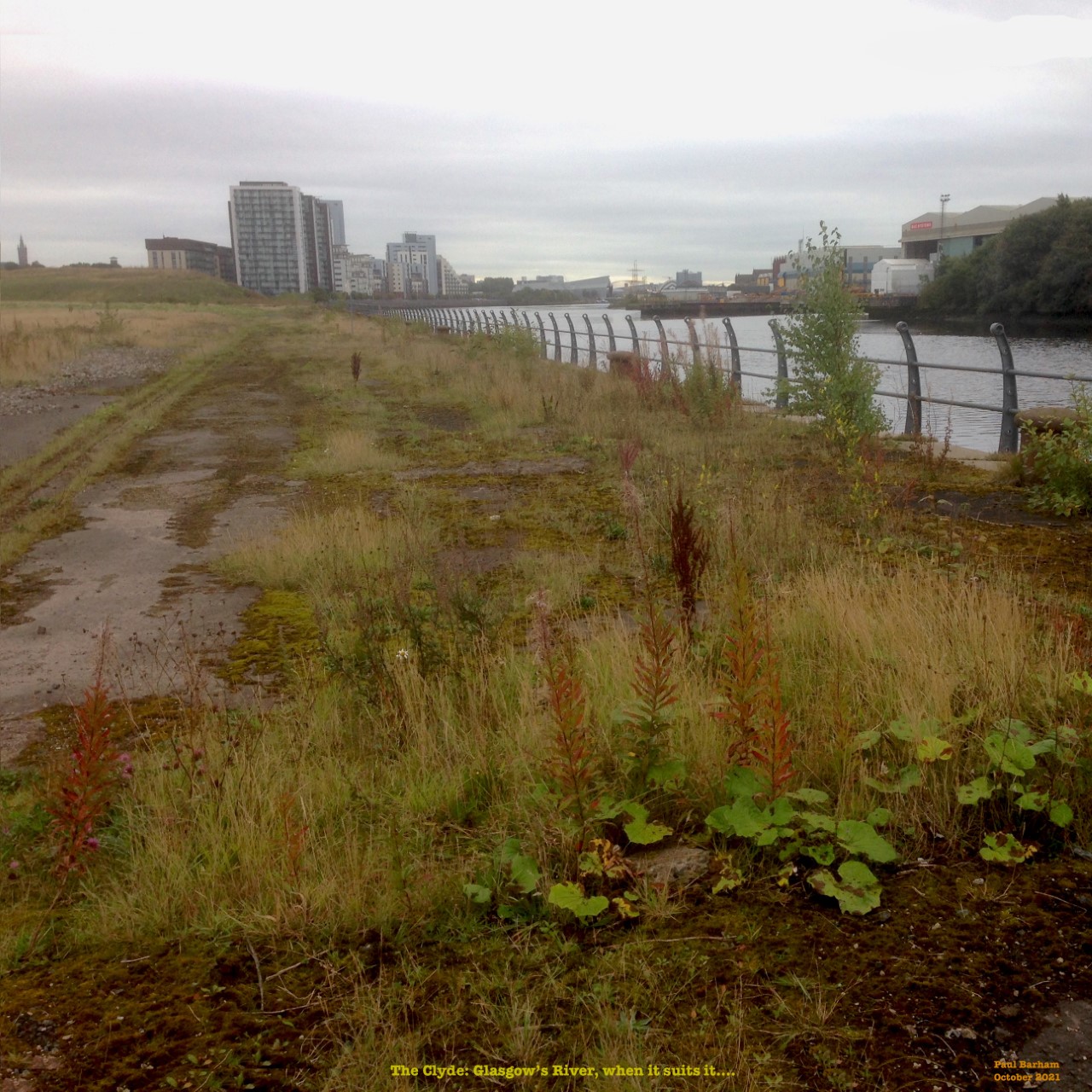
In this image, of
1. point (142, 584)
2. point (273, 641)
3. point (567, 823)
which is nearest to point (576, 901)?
point (567, 823)

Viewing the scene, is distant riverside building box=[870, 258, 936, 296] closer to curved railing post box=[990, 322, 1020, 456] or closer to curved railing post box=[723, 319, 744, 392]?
curved railing post box=[723, 319, 744, 392]

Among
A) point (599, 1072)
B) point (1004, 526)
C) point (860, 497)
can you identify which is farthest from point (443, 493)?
point (599, 1072)

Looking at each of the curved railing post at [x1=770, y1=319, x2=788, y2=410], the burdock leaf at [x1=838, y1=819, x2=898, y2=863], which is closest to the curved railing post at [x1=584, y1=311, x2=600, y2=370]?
the curved railing post at [x1=770, y1=319, x2=788, y2=410]

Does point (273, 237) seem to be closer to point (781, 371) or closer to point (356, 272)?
point (356, 272)

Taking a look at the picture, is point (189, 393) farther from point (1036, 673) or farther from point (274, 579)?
point (1036, 673)

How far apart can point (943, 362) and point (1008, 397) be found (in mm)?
7520

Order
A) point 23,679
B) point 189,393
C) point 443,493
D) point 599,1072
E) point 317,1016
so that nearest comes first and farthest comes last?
point 599,1072 → point 317,1016 → point 23,679 → point 443,493 → point 189,393

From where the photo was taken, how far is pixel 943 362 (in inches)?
694

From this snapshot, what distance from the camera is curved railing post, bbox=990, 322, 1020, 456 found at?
10.2m

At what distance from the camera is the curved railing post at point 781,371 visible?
11.6 meters

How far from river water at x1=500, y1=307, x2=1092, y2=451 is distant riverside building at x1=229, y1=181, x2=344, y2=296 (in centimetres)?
15568

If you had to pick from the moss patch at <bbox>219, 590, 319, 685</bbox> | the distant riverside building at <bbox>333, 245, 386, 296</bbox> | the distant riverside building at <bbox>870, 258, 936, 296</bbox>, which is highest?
the distant riverside building at <bbox>333, 245, 386, 296</bbox>

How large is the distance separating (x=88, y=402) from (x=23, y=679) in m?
15.9

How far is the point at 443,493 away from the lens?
31.5 ft
